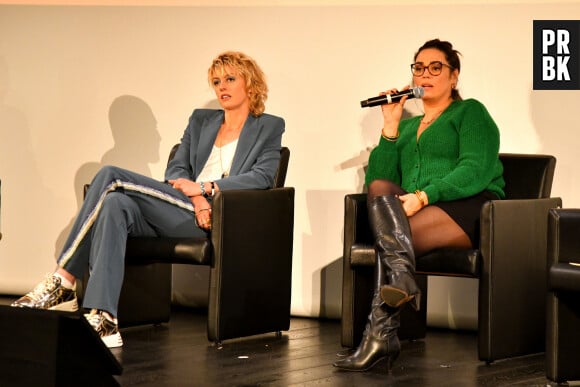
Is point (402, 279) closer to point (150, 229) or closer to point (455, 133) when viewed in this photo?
point (455, 133)

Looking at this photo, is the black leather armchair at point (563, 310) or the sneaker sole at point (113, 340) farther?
the sneaker sole at point (113, 340)

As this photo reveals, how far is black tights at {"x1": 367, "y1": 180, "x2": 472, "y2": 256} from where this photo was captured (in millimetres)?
3934

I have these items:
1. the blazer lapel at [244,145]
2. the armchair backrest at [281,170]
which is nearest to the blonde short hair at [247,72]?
the blazer lapel at [244,145]

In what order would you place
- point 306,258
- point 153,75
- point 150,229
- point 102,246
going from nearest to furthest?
point 102,246
point 150,229
point 306,258
point 153,75

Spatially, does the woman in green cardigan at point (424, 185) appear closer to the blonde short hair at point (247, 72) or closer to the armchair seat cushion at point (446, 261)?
the armchair seat cushion at point (446, 261)

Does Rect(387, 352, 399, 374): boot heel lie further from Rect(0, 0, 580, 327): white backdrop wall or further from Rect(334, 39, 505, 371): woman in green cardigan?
Rect(0, 0, 580, 327): white backdrop wall

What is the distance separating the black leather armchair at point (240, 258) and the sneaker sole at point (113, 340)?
0.35 meters

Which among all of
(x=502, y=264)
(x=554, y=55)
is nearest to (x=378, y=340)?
(x=502, y=264)

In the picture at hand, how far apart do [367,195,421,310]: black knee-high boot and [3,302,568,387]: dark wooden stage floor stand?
0.29m

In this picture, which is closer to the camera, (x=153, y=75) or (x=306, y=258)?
(x=306, y=258)

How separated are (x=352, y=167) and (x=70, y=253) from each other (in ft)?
4.91

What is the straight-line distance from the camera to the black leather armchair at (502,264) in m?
3.84

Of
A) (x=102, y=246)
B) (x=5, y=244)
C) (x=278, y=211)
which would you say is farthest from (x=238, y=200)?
(x=5, y=244)

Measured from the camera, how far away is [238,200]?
13.9 feet
